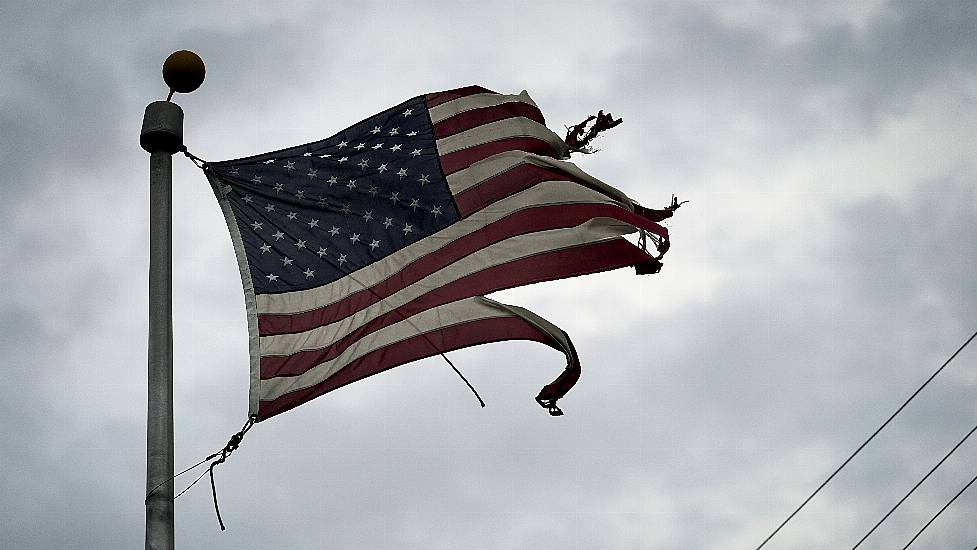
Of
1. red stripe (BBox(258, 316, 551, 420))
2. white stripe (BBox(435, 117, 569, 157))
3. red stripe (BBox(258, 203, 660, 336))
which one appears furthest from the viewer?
white stripe (BBox(435, 117, 569, 157))

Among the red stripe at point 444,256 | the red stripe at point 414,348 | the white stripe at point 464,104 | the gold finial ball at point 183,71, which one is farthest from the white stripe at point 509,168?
the gold finial ball at point 183,71

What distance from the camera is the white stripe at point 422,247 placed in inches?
478

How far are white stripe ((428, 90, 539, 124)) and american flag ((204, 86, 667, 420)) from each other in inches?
0.5

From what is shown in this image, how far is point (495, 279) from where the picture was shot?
12.9 meters

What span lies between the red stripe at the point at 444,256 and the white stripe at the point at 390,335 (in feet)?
1.10

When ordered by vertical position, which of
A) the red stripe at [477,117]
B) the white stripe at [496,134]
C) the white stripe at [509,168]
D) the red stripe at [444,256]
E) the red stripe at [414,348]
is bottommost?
the red stripe at [414,348]

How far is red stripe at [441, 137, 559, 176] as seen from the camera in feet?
45.3

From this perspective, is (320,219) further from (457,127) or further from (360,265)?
(457,127)

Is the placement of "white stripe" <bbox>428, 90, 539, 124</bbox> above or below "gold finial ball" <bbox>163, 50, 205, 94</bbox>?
above

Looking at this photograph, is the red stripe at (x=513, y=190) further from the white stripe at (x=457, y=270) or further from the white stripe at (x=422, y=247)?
the white stripe at (x=457, y=270)

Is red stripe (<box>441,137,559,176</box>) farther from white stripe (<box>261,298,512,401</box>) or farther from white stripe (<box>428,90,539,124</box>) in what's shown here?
white stripe (<box>261,298,512,401</box>)

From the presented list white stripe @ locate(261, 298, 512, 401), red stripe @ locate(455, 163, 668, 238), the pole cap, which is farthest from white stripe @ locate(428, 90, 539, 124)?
the pole cap

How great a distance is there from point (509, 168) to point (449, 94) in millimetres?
1007

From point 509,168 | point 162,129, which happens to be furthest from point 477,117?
point 162,129
